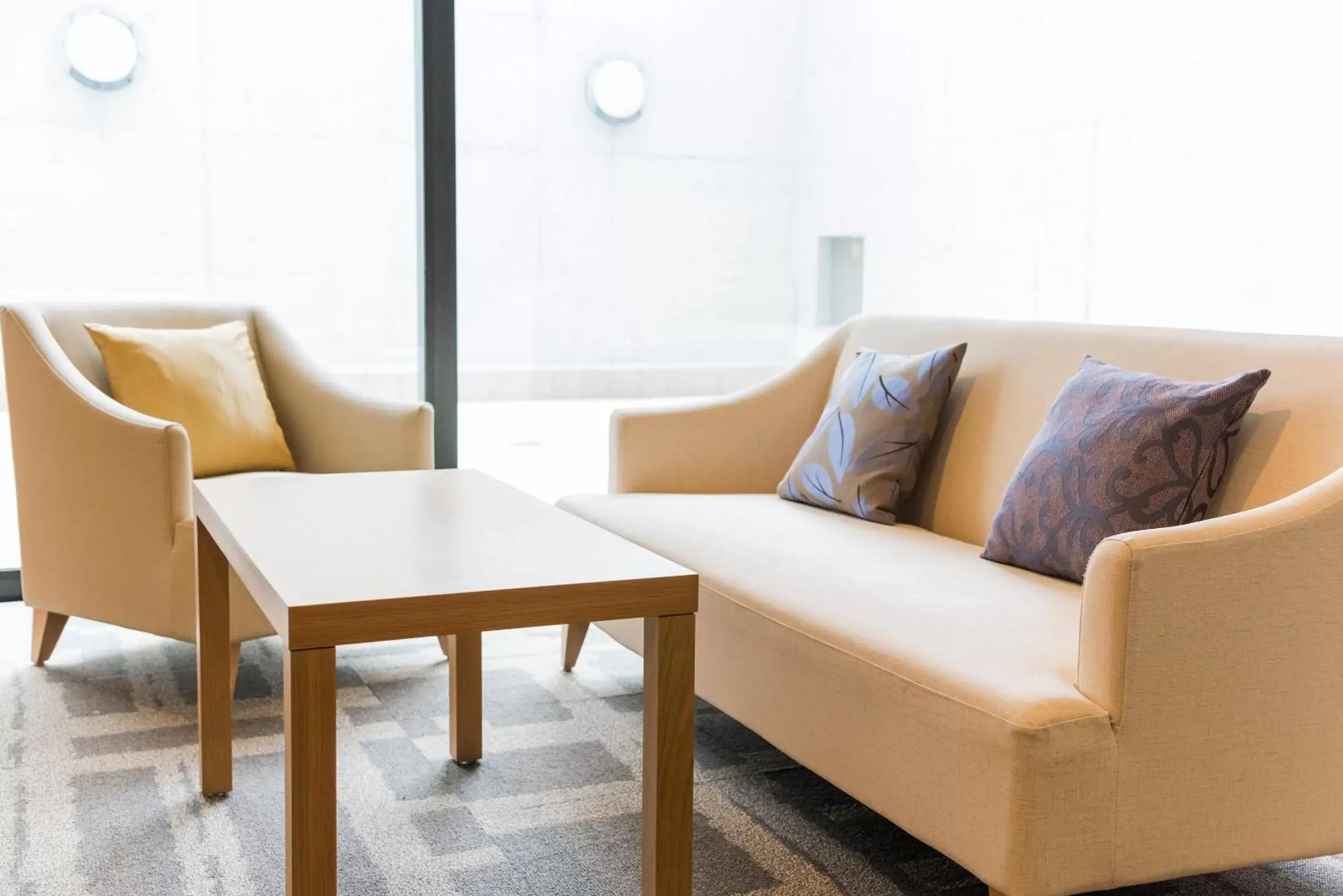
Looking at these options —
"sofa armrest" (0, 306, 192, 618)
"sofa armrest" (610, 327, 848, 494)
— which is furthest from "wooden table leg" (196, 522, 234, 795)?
"sofa armrest" (610, 327, 848, 494)

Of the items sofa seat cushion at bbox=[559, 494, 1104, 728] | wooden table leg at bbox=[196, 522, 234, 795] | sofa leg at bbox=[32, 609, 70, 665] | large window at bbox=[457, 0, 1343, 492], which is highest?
large window at bbox=[457, 0, 1343, 492]

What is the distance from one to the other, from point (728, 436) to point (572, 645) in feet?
2.01

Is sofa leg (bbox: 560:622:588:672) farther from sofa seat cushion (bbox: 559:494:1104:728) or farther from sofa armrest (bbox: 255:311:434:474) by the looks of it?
sofa armrest (bbox: 255:311:434:474)

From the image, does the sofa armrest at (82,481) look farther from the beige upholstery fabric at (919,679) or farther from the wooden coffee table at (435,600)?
the beige upholstery fabric at (919,679)

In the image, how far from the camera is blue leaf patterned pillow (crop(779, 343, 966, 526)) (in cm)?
269

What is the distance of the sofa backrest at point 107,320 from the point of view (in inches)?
124

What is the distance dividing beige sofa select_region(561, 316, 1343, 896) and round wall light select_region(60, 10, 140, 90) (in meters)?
2.36

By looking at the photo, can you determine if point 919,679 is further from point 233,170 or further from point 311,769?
point 233,170

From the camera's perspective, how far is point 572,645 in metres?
3.10

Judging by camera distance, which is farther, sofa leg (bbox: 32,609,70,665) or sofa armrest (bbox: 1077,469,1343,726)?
sofa leg (bbox: 32,609,70,665)

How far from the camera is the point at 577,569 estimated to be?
173 cm

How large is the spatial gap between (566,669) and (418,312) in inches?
55.8

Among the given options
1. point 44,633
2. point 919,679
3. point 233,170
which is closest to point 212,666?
point 44,633

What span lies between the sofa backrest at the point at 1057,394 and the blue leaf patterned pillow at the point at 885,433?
62 mm
